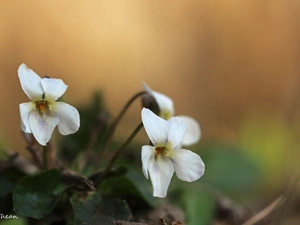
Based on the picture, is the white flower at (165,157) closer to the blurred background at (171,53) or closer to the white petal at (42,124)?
the white petal at (42,124)

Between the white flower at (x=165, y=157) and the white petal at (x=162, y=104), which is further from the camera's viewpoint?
the white petal at (x=162, y=104)

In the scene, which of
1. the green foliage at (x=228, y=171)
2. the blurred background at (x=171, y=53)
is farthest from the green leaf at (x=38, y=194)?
the blurred background at (x=171, y=53)

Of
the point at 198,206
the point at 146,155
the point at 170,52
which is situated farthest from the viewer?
the point at 170,52

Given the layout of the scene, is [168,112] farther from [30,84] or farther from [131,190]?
[30,84]

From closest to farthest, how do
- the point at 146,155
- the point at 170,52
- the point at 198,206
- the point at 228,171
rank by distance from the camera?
1. the point at 146,155
2. the point at 198,206
3. the point at 228,171
4. the point at 170,52

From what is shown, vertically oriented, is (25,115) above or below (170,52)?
above

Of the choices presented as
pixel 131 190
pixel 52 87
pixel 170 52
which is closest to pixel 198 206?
pixel 131 190

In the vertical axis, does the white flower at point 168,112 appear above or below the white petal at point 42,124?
below

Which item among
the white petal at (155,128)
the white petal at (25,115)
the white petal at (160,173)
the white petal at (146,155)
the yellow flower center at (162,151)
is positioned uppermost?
the white petal at (25,115)
